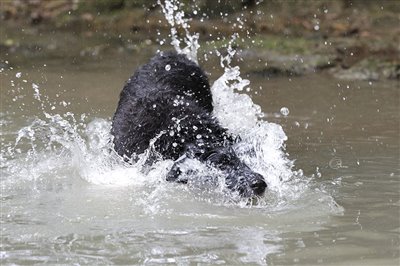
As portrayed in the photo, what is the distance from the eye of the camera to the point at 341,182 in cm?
614

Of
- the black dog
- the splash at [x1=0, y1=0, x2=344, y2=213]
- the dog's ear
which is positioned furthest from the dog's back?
the dog's ear

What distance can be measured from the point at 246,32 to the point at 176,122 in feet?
24.2

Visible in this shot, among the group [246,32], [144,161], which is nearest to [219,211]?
[144,161]

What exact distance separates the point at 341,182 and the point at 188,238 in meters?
2.01

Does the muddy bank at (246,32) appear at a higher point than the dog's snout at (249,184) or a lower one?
higher

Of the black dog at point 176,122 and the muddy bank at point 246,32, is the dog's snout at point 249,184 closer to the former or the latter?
the black dog at point 176,122

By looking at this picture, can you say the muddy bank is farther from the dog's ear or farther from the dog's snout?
the dog's snout

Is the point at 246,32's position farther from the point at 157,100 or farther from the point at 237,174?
the point at 237,174

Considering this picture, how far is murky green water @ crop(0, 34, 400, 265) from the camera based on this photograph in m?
4.37

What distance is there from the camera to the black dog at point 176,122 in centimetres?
552

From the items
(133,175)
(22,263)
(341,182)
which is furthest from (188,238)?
(341,182)

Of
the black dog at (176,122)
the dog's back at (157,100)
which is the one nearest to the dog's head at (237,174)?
the black dog at (176,122)

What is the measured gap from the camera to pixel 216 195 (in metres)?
5.39

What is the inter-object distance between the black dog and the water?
0.15 metres
